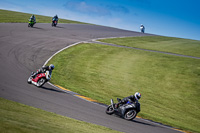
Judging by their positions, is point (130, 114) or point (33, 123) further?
point (130, 114)

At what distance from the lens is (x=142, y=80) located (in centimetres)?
2091

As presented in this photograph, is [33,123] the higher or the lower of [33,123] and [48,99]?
the higher

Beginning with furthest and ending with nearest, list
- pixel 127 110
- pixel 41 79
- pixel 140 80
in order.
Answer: pixel 140 80
pixel 41 79
pixel 127 110

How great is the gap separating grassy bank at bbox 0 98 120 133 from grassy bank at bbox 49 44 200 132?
6245mm

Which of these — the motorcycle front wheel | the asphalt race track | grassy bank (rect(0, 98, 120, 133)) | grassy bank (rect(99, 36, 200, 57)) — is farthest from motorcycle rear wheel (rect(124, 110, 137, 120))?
grassy bank (rect(99, 36, 200, 57))

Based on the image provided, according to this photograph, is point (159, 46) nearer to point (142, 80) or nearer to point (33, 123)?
point (142, 80)

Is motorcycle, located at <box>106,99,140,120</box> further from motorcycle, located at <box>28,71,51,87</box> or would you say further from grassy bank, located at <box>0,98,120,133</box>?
motorcycle, located at <box>28,71,51,87</box>

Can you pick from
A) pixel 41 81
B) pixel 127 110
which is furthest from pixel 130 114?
pixel 41 81

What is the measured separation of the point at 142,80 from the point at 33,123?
1503 cm

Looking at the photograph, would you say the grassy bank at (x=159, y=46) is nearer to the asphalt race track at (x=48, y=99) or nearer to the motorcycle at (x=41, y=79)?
the asphalt race track at (x=48, y=99)

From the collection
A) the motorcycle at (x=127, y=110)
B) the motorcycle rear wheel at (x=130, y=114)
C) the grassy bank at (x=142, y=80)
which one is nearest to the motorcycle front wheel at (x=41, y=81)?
the grassy bank at (x=142, y=80)

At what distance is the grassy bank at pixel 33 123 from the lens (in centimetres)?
575

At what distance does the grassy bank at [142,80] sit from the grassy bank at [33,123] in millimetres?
6245

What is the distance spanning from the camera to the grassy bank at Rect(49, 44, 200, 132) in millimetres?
15680
